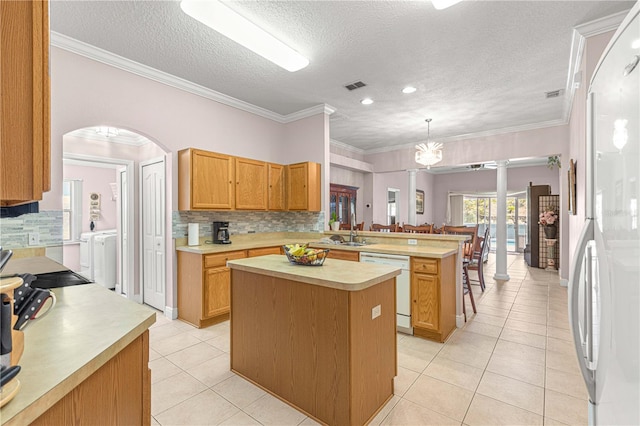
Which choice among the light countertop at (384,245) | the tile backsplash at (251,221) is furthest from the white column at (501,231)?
the tile backsplash at (251,221)

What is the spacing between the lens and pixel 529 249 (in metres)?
7.71

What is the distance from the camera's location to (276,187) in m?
4.77

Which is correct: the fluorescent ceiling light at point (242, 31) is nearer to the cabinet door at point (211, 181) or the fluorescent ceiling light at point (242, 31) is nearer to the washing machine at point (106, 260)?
the cabinet door at point (211, 181)

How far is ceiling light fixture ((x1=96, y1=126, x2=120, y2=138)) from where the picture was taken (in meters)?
4.27

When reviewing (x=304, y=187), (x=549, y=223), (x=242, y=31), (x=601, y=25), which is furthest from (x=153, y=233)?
(x=549, y=223)

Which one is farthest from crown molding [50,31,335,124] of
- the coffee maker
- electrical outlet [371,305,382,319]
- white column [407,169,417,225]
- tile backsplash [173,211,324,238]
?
white column [407,169,417,225]

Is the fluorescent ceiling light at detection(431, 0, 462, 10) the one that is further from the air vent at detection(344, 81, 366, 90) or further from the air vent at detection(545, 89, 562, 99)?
the air vent at detection(545, 89, 562, 99)

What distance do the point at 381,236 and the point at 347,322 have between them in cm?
253

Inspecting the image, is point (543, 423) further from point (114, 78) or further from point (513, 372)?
point (114, 78)

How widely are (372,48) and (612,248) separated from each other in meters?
2.89

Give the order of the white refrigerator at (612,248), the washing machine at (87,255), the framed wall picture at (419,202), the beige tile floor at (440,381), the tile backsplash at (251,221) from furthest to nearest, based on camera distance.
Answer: the framed wall picture at (419,202)
the washing machine at (87,255)
the tile backsplash at (251,221)
the beige tile floor at (440,381)
the white refrigerator at (612,248)

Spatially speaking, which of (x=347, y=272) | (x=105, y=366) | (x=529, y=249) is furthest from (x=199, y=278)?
(x=529, y=249)

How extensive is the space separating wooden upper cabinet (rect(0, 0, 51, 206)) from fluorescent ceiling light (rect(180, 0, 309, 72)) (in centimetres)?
209

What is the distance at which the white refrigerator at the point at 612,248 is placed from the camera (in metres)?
0.76
